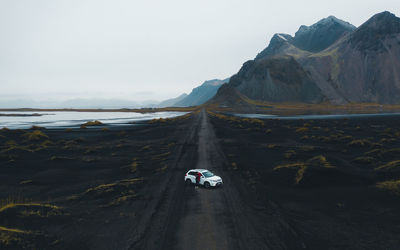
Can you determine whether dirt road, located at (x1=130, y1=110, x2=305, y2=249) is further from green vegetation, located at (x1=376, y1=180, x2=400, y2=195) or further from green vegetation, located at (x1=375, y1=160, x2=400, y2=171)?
green vegetation, located at (x1=375, y1=160, x2=400, y2=171)

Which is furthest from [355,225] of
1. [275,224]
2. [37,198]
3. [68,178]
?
[68,178]

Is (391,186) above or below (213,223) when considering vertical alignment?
below

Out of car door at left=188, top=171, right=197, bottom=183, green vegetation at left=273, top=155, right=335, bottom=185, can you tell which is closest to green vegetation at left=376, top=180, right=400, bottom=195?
green vegetation at left=273, top=155, right=335, bottom=185

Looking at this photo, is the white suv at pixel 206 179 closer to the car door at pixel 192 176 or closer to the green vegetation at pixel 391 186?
the car door at pixel 192 176

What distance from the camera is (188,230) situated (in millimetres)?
14750

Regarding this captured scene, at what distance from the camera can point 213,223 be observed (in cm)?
1564

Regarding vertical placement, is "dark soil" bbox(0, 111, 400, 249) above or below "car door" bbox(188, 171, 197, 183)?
below

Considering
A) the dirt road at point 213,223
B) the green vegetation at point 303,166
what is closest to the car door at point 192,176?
the dirt road at point 213,223

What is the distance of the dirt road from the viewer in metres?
13.2

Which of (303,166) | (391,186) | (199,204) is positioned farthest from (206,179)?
(391,186)

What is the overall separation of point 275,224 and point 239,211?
2.79 metres

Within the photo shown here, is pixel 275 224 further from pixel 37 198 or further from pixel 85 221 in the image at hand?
pixel 37 198

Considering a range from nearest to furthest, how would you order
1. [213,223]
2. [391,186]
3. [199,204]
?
[213,223], [199,204], [391,186]

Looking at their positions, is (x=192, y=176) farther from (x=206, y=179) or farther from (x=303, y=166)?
(x=303, y=166)
